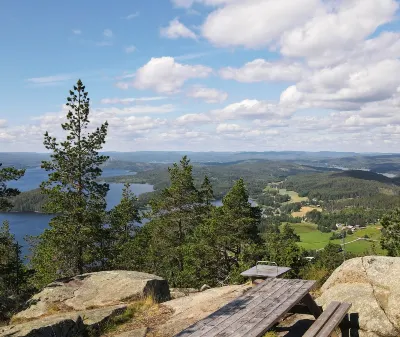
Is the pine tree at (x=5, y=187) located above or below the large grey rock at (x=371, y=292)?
above

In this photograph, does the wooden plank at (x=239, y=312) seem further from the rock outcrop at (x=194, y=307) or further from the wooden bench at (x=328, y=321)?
the rock outcrop at (x=194, y=307)

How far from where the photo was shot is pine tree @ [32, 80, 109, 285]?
23.1 metres

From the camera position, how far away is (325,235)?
15400cm

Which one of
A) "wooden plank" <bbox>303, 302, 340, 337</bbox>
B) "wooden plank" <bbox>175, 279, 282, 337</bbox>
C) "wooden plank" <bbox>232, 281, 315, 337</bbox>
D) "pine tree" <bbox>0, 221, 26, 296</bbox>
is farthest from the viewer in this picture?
"pine tree" <bbox>0, 221, 26, 296</bbox>

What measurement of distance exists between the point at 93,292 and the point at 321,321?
9.04 metres

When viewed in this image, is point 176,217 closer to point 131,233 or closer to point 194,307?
point 131,233

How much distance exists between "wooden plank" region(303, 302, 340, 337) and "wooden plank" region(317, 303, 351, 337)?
0.19 ft

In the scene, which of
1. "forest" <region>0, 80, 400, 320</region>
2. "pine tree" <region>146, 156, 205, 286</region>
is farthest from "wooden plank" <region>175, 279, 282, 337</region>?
"pine tree" <region>146, 156, 205, 286</region>

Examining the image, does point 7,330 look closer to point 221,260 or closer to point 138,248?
point 221,260

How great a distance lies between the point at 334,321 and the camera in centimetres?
716

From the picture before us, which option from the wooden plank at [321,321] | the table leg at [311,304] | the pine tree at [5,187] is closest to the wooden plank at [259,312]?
the table leg at [311,304]

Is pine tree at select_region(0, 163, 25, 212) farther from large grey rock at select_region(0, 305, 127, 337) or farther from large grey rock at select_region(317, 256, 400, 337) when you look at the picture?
large grey rock at select_region(317, 256, 400, 337)

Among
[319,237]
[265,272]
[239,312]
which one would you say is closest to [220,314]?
[239,312]

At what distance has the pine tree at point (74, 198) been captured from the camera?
23062mm
